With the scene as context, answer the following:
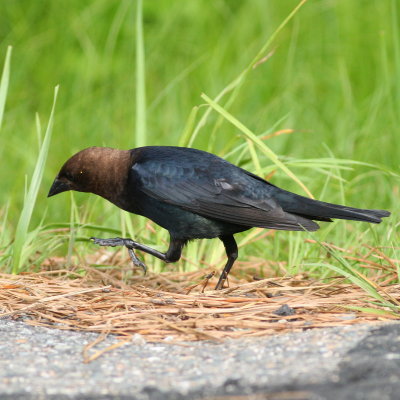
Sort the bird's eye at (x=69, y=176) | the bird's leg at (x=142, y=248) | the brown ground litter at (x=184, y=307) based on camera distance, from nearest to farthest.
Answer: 1. the brown ground litter at (x=184, y=307)
2. the bird's leg at (x=142, y=248)
3. the bird's eye at (x=69, y=176)

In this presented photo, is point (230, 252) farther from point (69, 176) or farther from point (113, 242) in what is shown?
point (69, 176)

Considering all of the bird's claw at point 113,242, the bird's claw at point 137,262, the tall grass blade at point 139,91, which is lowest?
the bird's claw at point 137,262

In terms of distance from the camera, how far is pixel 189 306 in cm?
332

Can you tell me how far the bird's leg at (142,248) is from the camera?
4.03 metres

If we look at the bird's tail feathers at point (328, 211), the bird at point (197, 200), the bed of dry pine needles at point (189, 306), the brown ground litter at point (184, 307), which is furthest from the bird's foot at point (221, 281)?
the bird's tail feathers at point (328, 211)

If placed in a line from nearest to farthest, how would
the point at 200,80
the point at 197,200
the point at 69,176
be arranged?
the point at 197,200 → the point at 69,176 → the point at 200,80

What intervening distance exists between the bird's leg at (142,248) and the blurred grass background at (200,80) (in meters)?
1.02

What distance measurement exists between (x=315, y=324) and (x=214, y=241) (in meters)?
1.82

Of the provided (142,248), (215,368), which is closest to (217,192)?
(142,248)

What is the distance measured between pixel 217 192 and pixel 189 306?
0.87m

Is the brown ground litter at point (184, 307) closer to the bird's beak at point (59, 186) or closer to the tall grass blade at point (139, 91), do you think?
the bird's beak at point (59, 186)

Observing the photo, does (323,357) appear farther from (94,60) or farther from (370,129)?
(94,60)

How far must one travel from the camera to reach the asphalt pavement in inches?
86.8

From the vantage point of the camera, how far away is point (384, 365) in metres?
2.31
